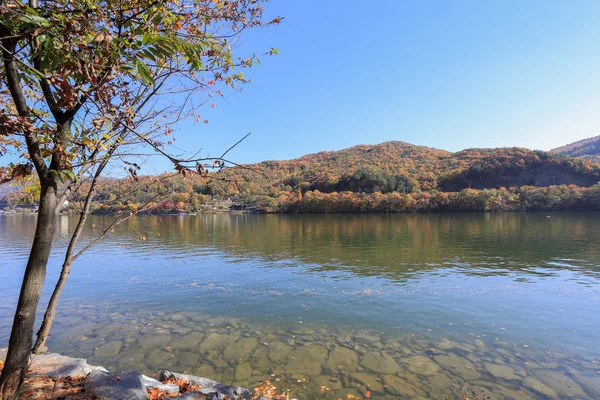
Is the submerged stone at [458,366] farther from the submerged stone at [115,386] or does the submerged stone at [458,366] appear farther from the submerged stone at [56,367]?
the submerged stone at [56,367]

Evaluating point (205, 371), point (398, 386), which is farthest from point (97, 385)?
point (398, 386)

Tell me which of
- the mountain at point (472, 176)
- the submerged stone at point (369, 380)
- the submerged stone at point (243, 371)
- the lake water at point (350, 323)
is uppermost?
the mountain at point (472, 176)

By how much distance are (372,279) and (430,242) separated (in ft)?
61.6

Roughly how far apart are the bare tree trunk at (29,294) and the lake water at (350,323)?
7.15 ft

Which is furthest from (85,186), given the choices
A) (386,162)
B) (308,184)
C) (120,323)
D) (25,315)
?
(386,162)

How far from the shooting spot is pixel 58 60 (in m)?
2.74

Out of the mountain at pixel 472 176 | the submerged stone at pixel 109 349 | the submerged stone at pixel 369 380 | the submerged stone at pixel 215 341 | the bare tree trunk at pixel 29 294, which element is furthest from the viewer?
the mountain at pixel 472 176

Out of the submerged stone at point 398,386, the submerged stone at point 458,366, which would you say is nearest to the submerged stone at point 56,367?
the submerged stone at point 398,386

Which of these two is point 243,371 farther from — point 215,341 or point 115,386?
point 115,386

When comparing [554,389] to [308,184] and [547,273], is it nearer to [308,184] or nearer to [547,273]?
[547,273]

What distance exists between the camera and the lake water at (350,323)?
7.74 meters

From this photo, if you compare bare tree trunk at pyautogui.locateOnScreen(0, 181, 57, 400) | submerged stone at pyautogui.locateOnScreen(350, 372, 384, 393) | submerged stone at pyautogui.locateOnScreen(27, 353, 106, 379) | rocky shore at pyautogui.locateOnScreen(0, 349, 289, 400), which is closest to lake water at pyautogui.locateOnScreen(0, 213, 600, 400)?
submerged stone at pyautogui.locateOnScreen(350, 372, 384, 393)

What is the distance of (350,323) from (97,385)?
26.8 feet

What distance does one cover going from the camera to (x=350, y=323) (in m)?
11.4
